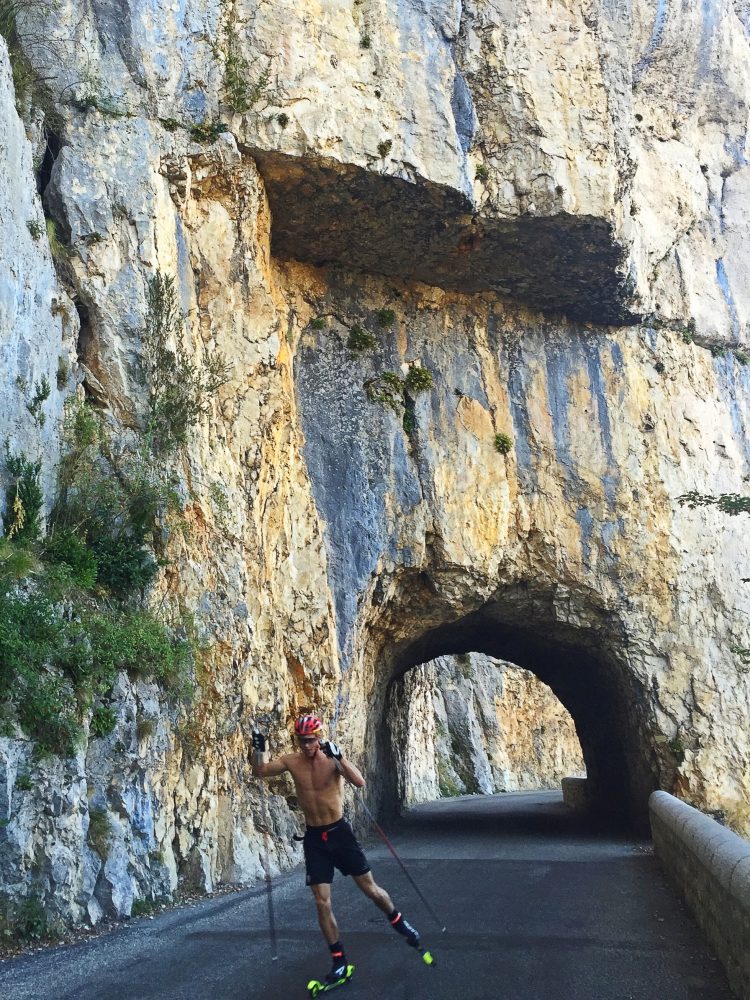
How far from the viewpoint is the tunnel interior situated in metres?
18.0

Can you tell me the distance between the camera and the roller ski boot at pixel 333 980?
5.29 m

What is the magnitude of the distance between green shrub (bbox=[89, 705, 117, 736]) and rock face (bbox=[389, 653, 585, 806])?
907 inches

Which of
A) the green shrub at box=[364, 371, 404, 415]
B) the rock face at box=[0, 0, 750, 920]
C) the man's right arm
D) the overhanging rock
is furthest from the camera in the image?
the green shrub at box=[364, 371, 404, 415]

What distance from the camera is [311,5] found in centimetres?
1423

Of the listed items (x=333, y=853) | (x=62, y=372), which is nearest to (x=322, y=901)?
(x=333, y=853)

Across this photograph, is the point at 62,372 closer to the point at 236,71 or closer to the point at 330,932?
the point at 236,71

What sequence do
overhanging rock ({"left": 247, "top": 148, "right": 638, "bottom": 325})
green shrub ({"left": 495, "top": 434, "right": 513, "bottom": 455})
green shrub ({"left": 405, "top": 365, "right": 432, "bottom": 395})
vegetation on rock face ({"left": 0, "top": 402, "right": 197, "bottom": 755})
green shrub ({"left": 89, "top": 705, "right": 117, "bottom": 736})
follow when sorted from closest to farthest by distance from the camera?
vegetation on rock face ({"left": 0, "top": 402, "right": 197, "bottom": 755}), green shrub ({"left": 89, "top": 705, "right": 117, "bottom": 736}), overhanging rock ({"left": 247, "top": 148, "right": 638, "bottom": 325}), green shrub ({"left": 405, "top": 365, "right": 432, "bottom": 395}), green shrub ({"left": 495, "top": 434, "right": 513, "bottom": 455})

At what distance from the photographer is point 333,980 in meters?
5.42

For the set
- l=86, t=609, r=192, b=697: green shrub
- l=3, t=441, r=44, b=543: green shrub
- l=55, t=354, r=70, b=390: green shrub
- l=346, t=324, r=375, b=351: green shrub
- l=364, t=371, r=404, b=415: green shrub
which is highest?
l=346, t=324, r=375, b=351: green shrub

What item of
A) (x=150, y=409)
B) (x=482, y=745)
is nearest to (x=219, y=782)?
(x=150, y=409)

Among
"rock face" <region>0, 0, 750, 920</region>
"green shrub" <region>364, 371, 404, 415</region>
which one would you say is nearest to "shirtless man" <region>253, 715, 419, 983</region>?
"rock face" <region>0, 0, 750, 920</region>

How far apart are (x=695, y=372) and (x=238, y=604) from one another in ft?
40.4

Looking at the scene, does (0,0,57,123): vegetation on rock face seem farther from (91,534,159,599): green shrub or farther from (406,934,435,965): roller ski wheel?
(406,934,435,965): roller ski wheel

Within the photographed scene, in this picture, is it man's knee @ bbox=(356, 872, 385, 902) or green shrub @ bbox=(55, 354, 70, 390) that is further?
green shrub @ bbox=(55, 354, 70, 390)
